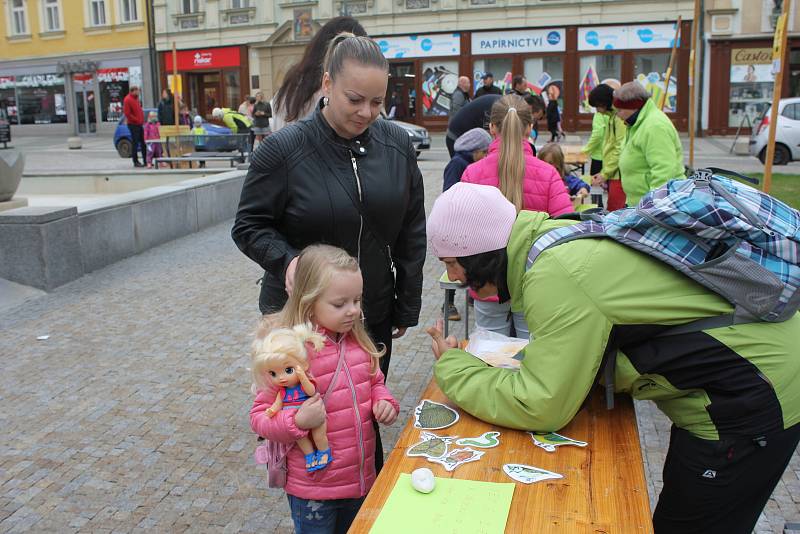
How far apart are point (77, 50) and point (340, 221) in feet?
128

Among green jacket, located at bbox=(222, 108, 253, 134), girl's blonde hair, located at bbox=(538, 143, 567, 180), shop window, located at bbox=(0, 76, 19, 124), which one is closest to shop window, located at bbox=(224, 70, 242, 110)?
shop window, located at bbox=(0, 76, 19, 124)

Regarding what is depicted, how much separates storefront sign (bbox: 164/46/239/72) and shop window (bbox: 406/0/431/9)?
7.95 m

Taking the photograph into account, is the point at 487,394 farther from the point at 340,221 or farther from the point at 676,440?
Result: the point at 340,221

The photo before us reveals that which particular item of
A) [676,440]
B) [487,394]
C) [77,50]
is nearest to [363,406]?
[487,394]

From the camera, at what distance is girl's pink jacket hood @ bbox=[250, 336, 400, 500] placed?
2.46 m

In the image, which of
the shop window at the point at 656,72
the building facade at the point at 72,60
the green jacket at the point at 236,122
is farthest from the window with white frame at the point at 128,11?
the shop window at the point at 656,72

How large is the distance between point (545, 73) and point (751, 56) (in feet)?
23.0

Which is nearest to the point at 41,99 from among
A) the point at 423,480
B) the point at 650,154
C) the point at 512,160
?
the point at 650,154

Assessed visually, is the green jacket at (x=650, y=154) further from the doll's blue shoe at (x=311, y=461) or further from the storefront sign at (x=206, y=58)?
the storefront sign at (x=206, y=58)

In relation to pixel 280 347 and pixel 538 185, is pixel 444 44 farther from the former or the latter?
pixel 280 347

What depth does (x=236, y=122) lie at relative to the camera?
839 inches

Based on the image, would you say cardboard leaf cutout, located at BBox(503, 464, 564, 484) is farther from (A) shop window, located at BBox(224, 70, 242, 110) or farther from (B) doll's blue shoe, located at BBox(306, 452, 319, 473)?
(A) shop window, located at BBox(224, 70, 242, 110)

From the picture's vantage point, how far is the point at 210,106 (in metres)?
34.9

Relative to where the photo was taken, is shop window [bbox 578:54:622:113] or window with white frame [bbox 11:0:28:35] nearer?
shop window [bbox 578:54:622:113]
